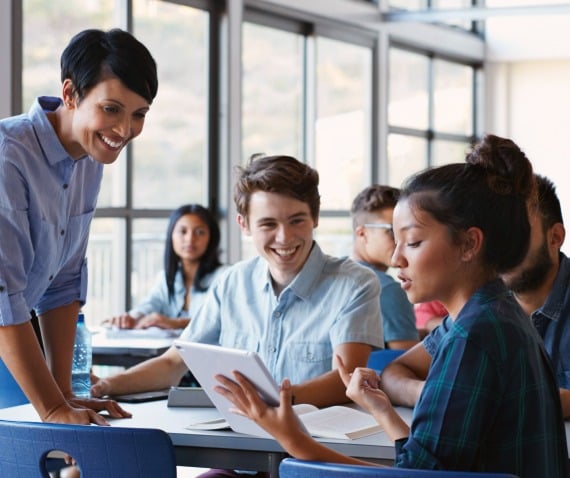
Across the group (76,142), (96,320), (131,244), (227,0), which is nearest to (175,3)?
(227,0)

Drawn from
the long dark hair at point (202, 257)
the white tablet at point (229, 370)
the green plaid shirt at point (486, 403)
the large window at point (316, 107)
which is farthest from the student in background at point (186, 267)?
the green plaid shirt at point (486, 403)

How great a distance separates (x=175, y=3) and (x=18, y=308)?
463 cm

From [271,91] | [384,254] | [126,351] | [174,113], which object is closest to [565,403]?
[384,254]

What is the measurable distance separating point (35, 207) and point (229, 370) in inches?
27.6

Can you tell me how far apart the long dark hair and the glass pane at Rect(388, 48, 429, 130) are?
13.7ft

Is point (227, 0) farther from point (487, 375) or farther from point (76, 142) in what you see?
point (487, 375)

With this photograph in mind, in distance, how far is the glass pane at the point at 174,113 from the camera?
648cm

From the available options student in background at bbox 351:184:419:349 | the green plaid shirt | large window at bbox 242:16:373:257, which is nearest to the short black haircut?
the green plaid shirt

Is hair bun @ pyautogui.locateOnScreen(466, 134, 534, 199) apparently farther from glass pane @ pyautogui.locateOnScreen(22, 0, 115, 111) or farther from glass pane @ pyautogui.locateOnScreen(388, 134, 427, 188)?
glass pane @ pyautogui.locateOnScreen(388, 134, 427, 188)

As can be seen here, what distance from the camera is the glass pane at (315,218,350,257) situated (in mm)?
8398

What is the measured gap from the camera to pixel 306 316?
113 inches

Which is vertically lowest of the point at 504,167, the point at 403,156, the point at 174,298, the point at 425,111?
the point at 174,298

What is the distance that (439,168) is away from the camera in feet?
6.04

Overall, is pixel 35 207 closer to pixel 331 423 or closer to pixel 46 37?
A: pixel 331 423
